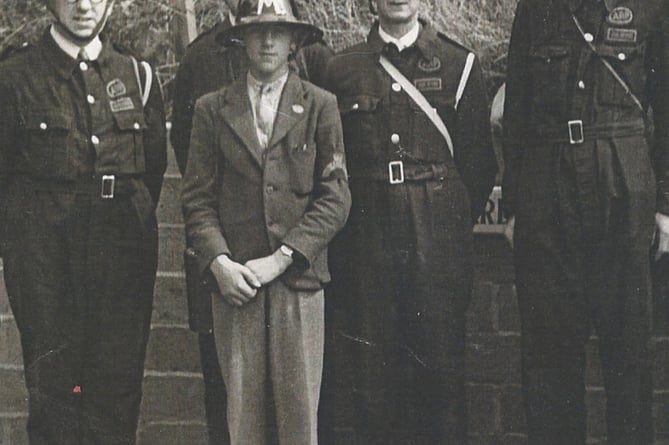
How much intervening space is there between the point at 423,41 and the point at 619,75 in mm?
630

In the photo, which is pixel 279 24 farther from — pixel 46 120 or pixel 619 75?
pixel 619 75

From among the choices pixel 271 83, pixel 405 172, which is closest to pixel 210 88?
pixel 271 83

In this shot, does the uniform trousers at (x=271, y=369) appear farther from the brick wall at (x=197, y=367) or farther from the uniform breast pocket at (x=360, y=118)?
the brick wall at (x=197, y=367)

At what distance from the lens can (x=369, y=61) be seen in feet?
13.4

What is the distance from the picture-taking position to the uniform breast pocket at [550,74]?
12.9 ft

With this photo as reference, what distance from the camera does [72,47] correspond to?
417cm

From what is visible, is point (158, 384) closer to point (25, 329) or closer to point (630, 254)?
point (25, 329)

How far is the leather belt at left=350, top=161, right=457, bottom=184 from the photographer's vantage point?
4000mm

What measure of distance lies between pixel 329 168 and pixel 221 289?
49 centimetres

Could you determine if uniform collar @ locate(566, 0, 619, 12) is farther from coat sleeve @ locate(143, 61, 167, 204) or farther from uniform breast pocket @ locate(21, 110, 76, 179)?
uniform breast pocket @ locate(21, 110, 76, 179)

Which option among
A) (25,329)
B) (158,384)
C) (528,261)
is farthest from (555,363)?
(25,329)

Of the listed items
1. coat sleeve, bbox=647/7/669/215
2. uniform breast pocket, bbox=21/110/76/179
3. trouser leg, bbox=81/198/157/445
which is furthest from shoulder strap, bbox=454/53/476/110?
uniform breast pocket, bbox=21/110/76/179

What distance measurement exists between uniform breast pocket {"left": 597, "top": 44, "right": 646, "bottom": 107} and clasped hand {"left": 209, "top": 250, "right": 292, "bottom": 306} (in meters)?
1.12

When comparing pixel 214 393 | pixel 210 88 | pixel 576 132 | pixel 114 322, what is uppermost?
pixel 210 88
